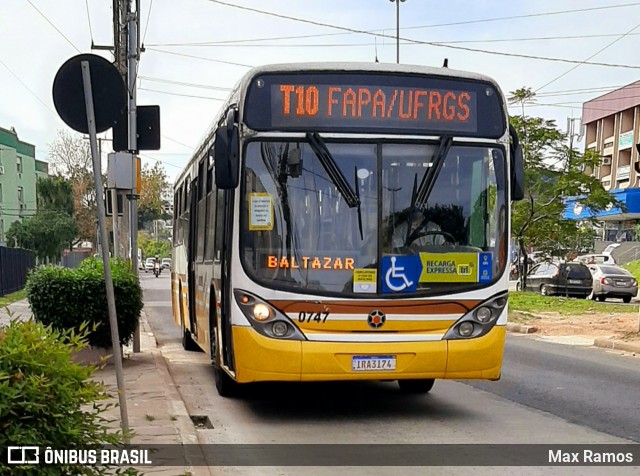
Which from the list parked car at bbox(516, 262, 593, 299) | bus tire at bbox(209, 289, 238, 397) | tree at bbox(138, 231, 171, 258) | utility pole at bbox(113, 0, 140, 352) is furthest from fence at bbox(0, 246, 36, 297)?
tree at bbox(138, 231, 171, 258)

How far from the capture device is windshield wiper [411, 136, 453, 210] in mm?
7973

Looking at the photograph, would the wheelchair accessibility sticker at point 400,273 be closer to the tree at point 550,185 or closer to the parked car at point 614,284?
the tree at point 550,185

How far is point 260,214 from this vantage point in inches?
309

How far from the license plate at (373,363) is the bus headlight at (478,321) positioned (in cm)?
60

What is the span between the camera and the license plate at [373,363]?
25.1 ft

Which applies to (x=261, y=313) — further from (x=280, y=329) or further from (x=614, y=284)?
(x=614, y=284)

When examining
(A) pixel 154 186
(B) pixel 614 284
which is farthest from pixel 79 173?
(B) pixel 614 284

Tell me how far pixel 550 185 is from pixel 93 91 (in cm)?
2261

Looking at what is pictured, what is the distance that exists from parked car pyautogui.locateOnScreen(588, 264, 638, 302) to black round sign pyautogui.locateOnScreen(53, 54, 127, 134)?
28002 mm

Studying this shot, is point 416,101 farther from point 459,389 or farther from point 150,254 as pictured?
point 150,254

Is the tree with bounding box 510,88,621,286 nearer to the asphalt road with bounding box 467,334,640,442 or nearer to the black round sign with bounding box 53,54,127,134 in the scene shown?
the asphalt road with bounding box 467,334,640,442

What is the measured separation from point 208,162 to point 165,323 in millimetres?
12028

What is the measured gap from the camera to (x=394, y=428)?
26.1 ft

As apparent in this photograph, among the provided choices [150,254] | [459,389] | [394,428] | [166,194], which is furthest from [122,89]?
[150,254]
